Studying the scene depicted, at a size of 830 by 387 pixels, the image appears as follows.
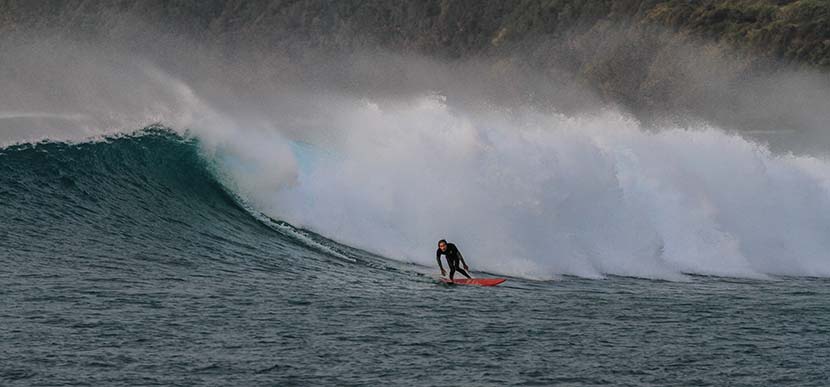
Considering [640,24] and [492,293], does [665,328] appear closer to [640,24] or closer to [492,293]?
[492,293]

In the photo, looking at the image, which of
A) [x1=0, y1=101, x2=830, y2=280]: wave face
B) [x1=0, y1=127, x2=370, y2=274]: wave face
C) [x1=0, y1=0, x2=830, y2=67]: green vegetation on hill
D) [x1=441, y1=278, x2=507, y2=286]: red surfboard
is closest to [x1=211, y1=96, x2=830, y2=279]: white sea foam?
[x1=0, y1=101, x2=830, y2=280]: wave face

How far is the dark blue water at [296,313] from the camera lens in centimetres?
1381

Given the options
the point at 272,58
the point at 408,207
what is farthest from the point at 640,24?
the point at 408,207

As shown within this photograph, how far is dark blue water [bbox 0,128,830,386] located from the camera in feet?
45.3

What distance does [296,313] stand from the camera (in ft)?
53.6

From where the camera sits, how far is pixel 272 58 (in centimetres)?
14512

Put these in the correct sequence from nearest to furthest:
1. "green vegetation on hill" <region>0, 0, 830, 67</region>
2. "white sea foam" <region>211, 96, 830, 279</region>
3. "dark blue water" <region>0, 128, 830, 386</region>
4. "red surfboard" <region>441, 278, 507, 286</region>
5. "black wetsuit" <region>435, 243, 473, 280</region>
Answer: "dark blue water" <region>0, 128, 830, 386</region> < "red surfboard" <region>441, 278, 507, 286</region> < "black wetsuit" <region>435, 243, 473, 280</region> < "white sea foam" <region>211, 96, 830, 279</region> < "green vegetation on hill" <region>0, 0, 830, 67</region>

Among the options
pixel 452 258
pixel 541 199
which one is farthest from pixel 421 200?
pixel 452 258

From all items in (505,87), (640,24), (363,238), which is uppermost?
(640,24)

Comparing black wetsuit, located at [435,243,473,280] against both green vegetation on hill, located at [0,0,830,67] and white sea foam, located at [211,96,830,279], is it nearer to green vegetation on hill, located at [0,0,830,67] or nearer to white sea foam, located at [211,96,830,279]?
white sea foam, located at [211,96,830,279]

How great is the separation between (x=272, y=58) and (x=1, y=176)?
123510 millimetres

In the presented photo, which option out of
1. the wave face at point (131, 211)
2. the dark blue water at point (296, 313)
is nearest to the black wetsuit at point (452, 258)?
the dark blue water at point (296, 313)

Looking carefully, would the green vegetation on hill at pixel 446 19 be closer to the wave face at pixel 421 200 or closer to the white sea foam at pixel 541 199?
the white sea foam at pixel 541 199

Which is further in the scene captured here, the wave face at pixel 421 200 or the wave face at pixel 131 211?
the wave face at pixel 421 200
